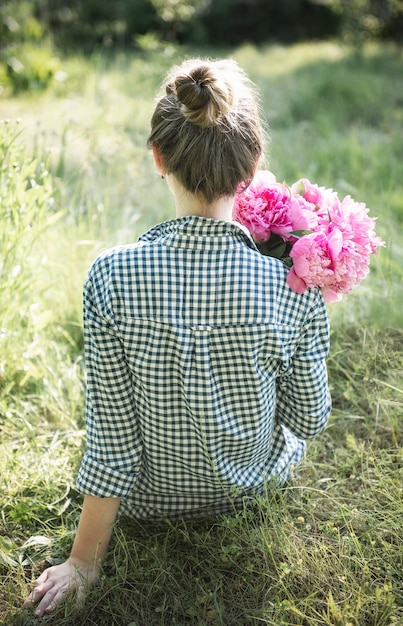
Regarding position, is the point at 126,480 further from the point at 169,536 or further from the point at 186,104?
the point at 186,104

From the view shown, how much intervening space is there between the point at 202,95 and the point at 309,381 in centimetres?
67

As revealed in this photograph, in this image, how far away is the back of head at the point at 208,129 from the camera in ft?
4.23

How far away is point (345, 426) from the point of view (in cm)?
208

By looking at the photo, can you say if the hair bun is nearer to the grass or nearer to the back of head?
the back of head

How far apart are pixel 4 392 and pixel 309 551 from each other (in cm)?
106

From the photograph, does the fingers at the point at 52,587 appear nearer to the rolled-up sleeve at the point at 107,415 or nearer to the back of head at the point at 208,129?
the rolled-up sleeve at the point at 107,415

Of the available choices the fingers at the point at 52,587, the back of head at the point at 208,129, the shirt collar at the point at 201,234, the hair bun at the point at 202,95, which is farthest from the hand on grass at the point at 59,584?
the hair bun at the point at 202,95

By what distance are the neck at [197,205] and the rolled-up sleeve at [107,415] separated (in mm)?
237

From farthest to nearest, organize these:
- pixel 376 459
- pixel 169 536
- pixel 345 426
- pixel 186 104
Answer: pixel 345 426 → pixel 376 459 → pixel 169 536 → pixel 186 104

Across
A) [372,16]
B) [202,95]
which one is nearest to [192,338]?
[202,95]

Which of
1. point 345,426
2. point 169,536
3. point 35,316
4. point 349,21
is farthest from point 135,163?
point 349,21

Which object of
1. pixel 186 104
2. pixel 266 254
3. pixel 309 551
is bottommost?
pixel 309 551

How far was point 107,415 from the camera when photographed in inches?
58.8

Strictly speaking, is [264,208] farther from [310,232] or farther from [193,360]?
[193,360]
